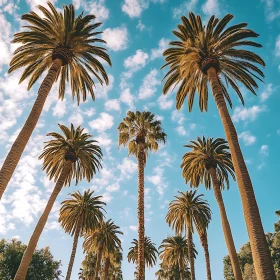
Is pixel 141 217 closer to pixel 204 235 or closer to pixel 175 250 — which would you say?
pixel 204 235

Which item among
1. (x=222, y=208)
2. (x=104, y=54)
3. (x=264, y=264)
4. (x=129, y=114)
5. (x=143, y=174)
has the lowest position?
(x=264, y=264)

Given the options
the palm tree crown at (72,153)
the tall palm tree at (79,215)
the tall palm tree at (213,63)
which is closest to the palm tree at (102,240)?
the tall palm tree at (79,215)

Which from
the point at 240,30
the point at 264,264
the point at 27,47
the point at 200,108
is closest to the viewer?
the point at 264,264

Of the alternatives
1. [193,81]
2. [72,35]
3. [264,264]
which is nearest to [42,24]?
[72,35]

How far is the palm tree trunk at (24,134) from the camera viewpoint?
1120 cm

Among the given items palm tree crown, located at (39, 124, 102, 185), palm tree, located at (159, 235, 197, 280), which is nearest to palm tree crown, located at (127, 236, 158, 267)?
palm tree, located at (159, 235, 197, 280)

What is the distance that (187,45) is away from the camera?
687 inches

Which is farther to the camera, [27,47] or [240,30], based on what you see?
[27,47]

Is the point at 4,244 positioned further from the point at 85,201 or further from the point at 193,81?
the point at 193,81

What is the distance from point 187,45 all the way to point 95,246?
114ft

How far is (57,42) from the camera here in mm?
17188

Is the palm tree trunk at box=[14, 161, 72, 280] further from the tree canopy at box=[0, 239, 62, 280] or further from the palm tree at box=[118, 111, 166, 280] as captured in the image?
the tree canopy at box=[0, 239, 62, 280]

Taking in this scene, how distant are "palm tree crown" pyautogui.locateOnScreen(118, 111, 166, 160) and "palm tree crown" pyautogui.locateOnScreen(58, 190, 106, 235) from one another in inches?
394

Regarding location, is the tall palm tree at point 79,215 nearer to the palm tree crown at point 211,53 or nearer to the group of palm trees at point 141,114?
the group of palm trees at point 141,114
